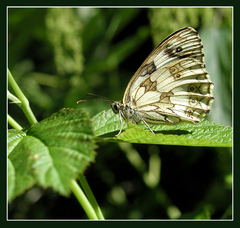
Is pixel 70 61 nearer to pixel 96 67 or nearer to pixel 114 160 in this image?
pixel 96 67

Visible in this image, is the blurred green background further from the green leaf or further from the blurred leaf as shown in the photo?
the green leaf

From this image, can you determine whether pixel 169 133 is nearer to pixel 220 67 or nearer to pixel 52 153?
pixel 52 153

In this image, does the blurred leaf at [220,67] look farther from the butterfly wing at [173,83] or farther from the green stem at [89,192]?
the green stem at [89,192]

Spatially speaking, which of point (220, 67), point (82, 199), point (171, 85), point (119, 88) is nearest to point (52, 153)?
point (82, 199)

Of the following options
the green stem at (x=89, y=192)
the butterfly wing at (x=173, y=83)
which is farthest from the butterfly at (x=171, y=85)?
the green stem at (x=89, y=192)

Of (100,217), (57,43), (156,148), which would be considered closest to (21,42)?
(57,43)

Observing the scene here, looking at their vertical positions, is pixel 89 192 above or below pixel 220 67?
below
